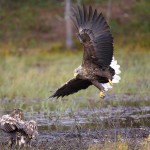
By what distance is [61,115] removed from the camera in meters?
11.5

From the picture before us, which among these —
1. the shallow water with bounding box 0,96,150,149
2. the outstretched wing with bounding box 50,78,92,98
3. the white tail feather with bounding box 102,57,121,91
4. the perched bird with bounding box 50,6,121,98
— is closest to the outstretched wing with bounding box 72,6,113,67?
the perched bird with bounding box 50,6,121,98

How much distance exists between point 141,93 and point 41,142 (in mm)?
5693

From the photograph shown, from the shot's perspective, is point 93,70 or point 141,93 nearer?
point 93,70

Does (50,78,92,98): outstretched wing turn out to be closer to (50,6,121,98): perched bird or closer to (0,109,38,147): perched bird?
(50,6,121,98): perched bird

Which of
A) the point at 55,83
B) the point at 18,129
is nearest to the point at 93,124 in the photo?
the point at 18,129

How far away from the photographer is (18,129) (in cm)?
827

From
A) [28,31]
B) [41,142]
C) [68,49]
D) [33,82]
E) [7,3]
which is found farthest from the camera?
[7,3]

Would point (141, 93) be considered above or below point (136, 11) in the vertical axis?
below

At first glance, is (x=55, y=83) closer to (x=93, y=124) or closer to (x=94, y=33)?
(x=93, y=124)

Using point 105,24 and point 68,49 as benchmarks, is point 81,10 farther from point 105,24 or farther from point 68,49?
point 68,49

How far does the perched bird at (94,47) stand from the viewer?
10531 millimetres

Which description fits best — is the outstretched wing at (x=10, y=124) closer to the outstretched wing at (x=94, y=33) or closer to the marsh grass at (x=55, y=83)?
the outstretched wing at (x=94, y=33)

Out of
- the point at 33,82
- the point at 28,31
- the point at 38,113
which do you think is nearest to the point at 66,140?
the point at 38,113

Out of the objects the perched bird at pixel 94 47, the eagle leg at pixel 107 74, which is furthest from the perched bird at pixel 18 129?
the eagle leg at pixel 107 74
